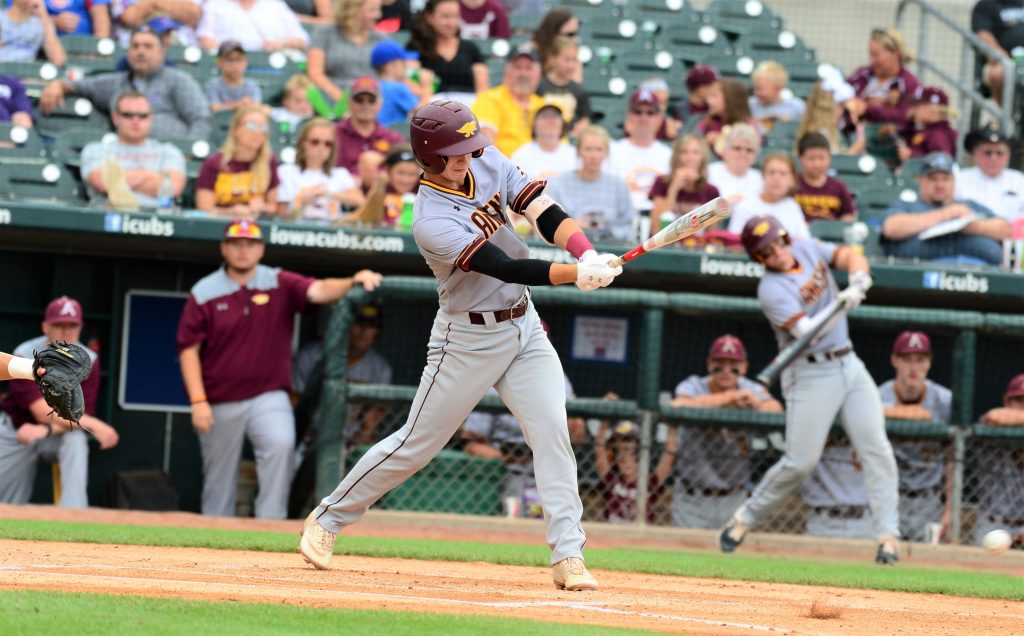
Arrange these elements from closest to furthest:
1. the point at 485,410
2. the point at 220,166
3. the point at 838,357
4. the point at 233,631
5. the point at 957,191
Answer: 1. the point at 233,631
2. the point at 838,357
3. the point at 485,410
4. the point at 220,166
5. the point at 957,191

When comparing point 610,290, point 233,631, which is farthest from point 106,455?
point 233,631

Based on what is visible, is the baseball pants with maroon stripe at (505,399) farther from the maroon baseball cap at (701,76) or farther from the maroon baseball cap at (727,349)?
the maroon baseball cap at (701,76)

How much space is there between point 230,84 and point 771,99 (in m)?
3.98

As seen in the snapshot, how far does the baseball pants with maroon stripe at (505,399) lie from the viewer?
17.1 ft

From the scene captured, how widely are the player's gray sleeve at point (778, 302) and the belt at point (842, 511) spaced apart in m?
1.47

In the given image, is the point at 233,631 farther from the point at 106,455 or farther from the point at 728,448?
the point at 106,455

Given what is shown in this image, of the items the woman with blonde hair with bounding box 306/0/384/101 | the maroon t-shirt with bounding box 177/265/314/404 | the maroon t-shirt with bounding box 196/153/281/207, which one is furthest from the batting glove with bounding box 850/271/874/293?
the woman with blonde hair with bounding box 306/0/384/101

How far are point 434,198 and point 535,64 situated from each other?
5167mm

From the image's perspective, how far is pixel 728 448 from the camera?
8570mm

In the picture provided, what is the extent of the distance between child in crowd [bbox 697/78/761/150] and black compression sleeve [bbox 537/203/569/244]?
551 cm

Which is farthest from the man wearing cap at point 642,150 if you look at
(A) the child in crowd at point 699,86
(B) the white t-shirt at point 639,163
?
(A) the child in crowd at point 699,86

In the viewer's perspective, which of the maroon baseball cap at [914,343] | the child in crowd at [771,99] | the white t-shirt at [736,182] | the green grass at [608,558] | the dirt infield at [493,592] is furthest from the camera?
the child in crowd at [771,99]

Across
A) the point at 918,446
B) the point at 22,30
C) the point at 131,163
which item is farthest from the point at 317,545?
the point at 22,30

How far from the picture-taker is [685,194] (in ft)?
30.3
